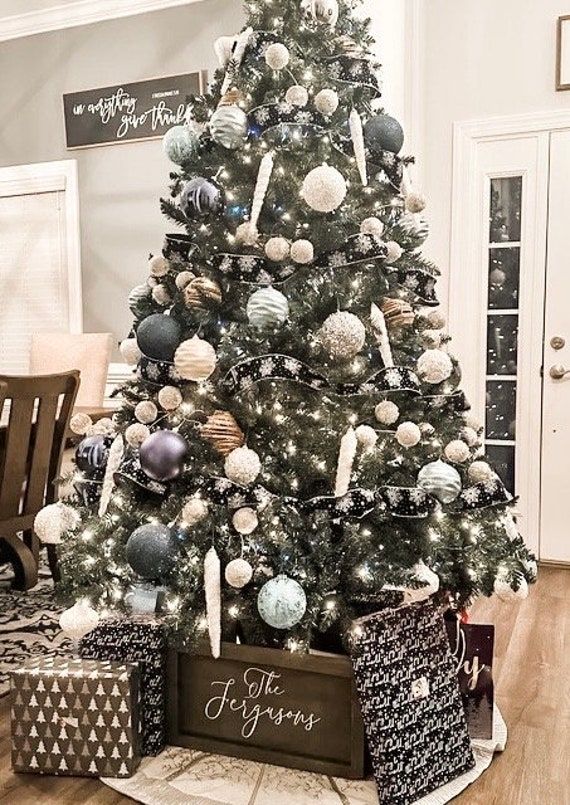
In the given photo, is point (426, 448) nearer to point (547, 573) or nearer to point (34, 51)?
point (547, 573)

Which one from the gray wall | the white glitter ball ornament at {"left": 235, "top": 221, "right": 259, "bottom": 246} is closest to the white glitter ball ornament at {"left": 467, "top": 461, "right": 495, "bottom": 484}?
the white glitter ball ornament at {"left": 235, "top": 221, "right": 259, "bottom": 246}

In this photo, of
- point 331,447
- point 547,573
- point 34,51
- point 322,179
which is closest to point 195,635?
point 331,447

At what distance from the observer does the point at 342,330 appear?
1.77 metres

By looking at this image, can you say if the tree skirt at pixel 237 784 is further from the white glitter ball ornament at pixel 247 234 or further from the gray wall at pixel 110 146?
the gray wall at pixel 110 146

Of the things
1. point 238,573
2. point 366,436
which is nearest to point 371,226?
point 366,436

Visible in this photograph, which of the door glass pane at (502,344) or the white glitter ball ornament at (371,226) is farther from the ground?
the white glitter ball ornament at (371,226)

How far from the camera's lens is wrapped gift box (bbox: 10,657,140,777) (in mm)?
1733

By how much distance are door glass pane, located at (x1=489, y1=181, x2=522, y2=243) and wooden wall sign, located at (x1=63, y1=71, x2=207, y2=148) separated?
1939 millimetres

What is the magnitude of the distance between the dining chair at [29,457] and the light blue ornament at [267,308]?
132 centimetres

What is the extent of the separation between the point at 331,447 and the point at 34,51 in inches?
168

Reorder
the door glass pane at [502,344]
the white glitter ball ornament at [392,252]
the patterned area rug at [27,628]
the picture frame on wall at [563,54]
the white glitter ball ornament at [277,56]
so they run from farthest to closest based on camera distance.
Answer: the door glass pane at [502,344] → the picture frame on wall at [563,54] → the patterned area rug at [27,628] → the white glitter ball ornament at [392,252] → the white glitter ball ornament at [277,56]

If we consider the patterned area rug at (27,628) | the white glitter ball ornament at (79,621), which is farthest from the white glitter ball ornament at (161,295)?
the patterned area rug at (27,628)

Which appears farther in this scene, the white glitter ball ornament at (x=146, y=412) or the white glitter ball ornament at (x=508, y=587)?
the white glitter ball ornament at (x=146, y=412)

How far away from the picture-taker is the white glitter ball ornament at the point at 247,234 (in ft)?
6.14
